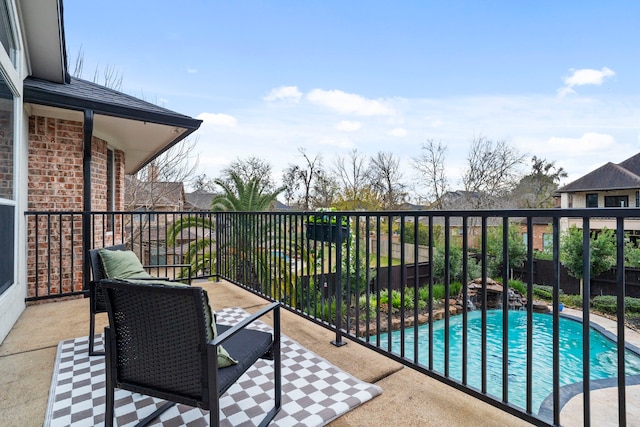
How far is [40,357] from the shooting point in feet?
7.99

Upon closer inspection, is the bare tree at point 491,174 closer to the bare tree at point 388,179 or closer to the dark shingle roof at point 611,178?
the bare tree at point 388,179

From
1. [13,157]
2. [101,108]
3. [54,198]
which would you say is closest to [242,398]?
[13,157]

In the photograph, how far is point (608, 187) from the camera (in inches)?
780

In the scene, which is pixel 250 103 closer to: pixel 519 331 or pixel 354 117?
pixel 354 117

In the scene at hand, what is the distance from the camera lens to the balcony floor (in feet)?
5.65

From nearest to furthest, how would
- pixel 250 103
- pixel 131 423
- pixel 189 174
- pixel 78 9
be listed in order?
pixel 131 423, pixel 78 9, pixel 189 174, pixel 250 103

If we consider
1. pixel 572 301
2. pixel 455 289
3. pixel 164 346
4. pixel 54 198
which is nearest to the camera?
pixel 164 346

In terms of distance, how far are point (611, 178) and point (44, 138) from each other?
27010 millimetres

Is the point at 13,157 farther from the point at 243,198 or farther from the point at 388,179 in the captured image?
the point at 388,179

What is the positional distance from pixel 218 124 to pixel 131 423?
2129cm

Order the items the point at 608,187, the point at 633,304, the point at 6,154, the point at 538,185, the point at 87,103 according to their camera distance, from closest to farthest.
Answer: the point at 6,154 → the point at 87,103 → the point at 633,304 → the point at 608,187 → the point at 538,185

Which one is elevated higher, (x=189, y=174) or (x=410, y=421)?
(x=189, y=174)

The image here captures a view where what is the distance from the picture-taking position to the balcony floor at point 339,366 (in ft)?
5.65

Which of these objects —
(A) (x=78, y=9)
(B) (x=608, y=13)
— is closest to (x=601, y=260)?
(B) (x=608, y=13)
